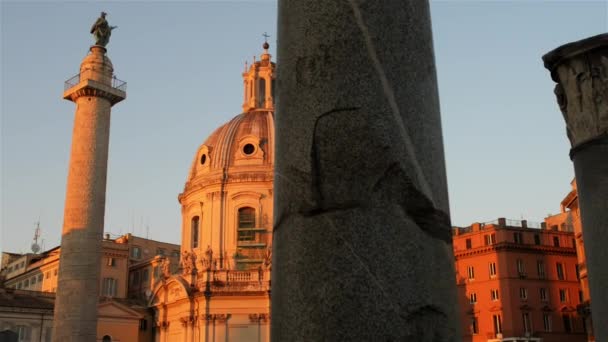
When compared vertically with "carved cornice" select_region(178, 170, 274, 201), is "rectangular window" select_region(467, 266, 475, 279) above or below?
below

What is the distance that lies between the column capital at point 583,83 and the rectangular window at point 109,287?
194 feet

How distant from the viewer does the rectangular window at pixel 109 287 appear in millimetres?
62656

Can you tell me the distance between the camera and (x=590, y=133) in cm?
728

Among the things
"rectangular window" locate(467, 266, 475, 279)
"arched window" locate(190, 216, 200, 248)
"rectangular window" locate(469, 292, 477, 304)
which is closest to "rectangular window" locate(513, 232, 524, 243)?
"rectangular window" locate(467, 266, 475, 279)

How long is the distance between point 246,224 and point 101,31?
937 inches

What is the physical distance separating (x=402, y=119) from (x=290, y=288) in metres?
1.01

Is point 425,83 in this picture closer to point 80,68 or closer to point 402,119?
point 402,119

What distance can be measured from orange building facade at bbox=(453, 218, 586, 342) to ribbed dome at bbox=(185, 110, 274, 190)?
2002 cm

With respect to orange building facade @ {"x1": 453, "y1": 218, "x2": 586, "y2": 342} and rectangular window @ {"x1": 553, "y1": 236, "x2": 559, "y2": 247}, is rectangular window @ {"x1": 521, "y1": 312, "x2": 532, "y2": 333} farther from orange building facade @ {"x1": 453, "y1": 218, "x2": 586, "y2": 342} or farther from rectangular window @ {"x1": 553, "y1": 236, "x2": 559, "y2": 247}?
rectangular window @ {"x1": 553, "y1": 236, "x2": 559, "y2": 247}

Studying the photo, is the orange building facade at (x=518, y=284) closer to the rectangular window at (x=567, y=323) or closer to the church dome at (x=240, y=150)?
the rectangular window at (x=567, y=323)

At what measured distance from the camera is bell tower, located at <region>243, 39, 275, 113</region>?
61.1m

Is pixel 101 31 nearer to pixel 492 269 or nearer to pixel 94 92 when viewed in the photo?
pixel 94 92

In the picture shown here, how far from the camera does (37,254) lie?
80625 mm

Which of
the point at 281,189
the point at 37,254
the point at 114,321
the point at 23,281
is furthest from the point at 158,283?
the point at 281,189
